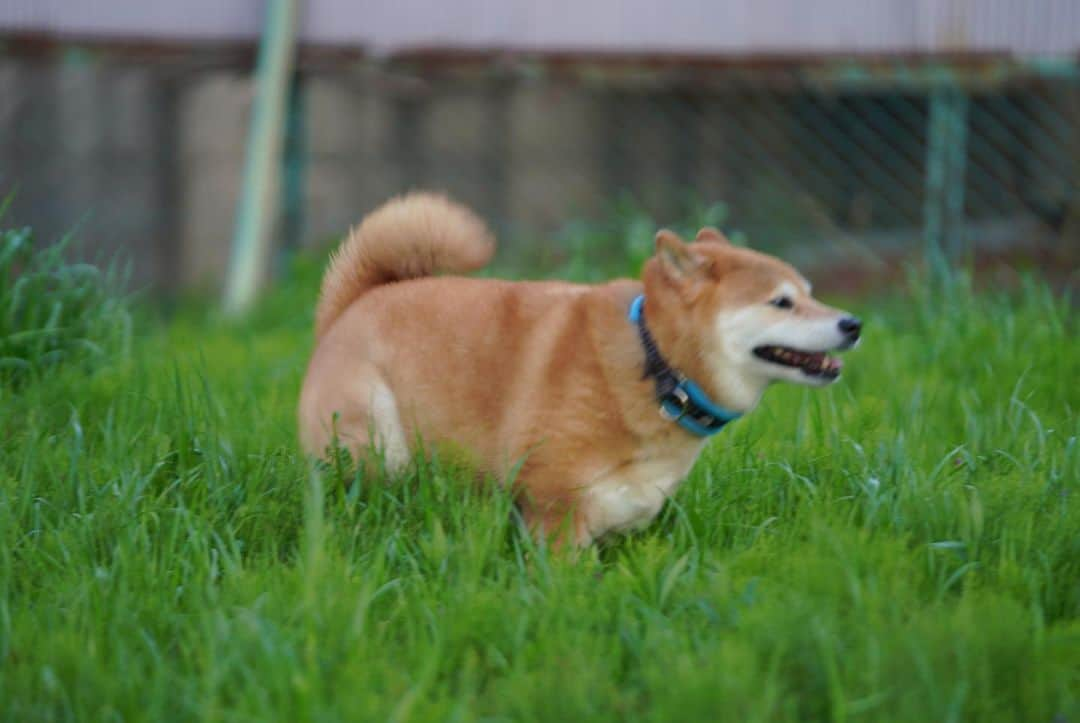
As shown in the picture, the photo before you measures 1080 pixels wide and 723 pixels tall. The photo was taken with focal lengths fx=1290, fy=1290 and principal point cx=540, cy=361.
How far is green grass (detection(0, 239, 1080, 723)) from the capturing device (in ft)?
7.09

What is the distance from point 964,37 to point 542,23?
201cm

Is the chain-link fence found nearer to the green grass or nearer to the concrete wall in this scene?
the concrete wall

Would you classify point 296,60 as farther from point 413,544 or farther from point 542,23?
point 413,544

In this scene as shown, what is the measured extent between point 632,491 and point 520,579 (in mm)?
462

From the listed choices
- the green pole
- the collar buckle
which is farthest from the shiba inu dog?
the green pole

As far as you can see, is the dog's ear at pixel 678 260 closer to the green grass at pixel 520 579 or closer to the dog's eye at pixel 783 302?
the dog's eye at pixel 783 302

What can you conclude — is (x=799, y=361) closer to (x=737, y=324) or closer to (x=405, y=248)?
(x=737, y=324)

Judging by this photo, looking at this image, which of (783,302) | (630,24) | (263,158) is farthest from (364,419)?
(630,24)

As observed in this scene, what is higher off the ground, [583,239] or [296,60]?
[296,60]

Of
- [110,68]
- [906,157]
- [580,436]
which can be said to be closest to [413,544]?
[580,436]

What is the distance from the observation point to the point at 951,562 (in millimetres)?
2646

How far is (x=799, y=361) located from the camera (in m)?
2.93

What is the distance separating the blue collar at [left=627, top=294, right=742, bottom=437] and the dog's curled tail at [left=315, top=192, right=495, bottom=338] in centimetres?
79

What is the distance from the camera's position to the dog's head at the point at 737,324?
9.50 feet
